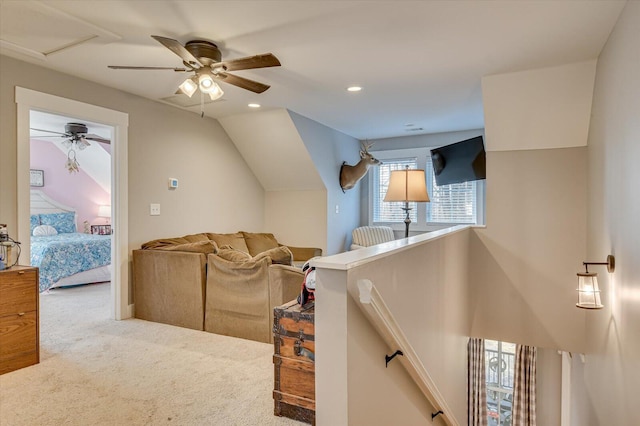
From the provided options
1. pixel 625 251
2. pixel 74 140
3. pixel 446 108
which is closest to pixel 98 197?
pixel 74 140

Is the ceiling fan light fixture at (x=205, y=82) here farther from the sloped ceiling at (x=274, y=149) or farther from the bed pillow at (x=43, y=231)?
the bed pillow at (x=43, y=231)

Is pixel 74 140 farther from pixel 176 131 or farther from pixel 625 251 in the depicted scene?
pixel 625 251

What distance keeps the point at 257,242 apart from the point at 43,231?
413 cm

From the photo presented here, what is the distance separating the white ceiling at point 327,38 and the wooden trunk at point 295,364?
6.33ft

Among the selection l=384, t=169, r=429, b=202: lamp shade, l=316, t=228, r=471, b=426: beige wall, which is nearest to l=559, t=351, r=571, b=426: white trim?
l=316, t=228, r=471, b=426: beige wall

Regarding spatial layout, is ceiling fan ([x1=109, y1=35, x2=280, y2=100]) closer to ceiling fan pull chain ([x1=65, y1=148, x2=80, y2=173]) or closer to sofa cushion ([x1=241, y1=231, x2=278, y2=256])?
sofa cushion ([x1=241, y1=231, x2=278, y2=256])

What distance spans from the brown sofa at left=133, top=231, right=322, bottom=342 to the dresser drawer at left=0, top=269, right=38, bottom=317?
1.19 m

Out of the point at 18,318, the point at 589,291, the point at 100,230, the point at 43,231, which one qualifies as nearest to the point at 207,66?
the point at 18,318

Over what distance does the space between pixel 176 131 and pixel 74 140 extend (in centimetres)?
236

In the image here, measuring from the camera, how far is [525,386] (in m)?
5.27

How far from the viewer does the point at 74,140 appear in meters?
5.83

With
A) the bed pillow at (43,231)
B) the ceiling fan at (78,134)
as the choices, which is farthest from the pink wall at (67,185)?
the ceiling fan at (78,134)

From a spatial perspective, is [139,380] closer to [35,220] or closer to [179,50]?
[179,50]

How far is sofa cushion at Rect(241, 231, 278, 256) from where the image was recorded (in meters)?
5.52
